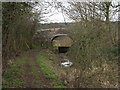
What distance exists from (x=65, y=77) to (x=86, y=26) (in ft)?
6.44

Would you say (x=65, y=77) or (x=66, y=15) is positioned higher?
(x=66, y=15)

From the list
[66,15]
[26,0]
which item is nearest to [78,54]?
[26,0]

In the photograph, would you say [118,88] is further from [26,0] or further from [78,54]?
[26,0]

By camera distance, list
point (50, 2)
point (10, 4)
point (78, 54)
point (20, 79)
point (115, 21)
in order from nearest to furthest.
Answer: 1. point (10, 4)
2. point (78, 54)
3. point (20, 79)
4. point (50, 2)
5. point (115, 21)

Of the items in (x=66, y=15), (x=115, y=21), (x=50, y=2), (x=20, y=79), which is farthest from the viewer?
(x=115, y=21)

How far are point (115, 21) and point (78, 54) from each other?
13.5 feet

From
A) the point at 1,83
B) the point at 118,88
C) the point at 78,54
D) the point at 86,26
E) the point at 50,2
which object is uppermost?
the point at 50,2

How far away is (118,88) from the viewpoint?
6449 mm

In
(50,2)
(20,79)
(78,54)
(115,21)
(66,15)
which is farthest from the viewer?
(115,21)

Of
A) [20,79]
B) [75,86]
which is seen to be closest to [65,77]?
[75,86]

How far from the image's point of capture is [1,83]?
4949 millimetres

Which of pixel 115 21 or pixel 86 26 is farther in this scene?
pixel 115 21

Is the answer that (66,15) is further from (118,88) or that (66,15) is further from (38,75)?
(118,88)

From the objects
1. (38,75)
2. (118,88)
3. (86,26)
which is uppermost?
(86,26)
